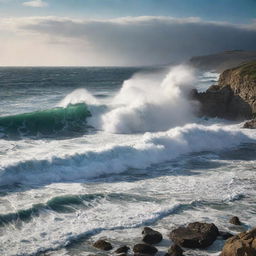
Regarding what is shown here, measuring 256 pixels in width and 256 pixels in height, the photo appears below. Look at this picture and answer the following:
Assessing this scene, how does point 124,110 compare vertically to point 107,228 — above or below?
above

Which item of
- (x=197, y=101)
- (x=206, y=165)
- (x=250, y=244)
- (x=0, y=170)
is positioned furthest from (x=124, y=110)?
(x=250, y=244)

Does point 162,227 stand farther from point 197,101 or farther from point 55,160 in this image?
point 197,101

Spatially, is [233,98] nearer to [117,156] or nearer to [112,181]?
[117,156]

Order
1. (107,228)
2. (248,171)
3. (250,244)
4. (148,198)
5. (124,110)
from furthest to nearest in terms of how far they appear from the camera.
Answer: (124,110), (248,171), (148,198), (107,228), (250,244)

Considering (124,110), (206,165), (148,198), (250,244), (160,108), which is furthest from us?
(160,108)

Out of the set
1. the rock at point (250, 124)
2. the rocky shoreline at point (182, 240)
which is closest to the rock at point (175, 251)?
the rocky shoreline at point (182, 240)

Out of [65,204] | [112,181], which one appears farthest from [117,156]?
[65,204]

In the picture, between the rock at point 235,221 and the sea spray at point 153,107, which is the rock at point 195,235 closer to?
the rock at point 235,221

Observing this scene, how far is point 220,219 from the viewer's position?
12.5 m

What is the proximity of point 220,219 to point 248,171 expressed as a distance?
6.56 meters

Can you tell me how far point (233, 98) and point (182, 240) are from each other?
23.6 meters

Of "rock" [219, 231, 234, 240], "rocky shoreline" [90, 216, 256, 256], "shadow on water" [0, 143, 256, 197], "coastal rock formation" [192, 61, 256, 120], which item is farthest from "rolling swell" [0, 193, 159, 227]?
"coastal rock formation" [192, 61, 256, 120]

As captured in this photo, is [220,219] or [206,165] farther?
[206,165]

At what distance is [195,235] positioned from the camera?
1082cm
